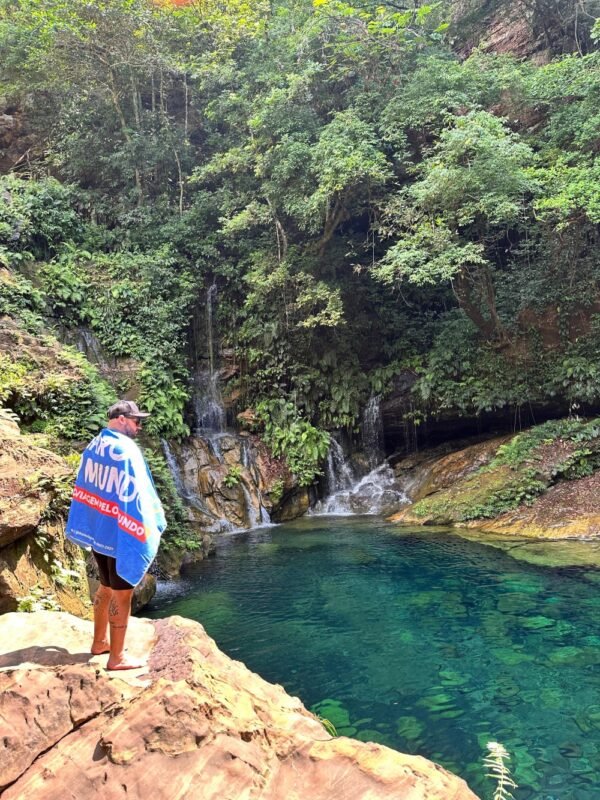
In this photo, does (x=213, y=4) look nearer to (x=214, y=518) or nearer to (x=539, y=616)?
(x=214, y=518)

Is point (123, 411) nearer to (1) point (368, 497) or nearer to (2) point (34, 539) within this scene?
(2) point (34, 539)

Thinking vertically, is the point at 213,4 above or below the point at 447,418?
above

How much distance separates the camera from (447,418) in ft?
52.5

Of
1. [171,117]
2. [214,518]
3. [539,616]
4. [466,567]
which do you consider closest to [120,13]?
[171,117]

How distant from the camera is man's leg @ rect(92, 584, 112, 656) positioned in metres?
3.29

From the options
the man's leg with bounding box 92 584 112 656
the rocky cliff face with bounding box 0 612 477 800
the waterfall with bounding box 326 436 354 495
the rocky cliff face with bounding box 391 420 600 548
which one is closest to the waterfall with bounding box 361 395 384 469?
the waterfall with bounding box 326 436 354 495

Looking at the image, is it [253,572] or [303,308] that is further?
[303,308]

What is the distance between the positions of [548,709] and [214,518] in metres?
10.7

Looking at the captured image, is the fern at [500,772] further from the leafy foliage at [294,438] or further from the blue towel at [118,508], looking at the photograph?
the leafy foliage at [294,438]

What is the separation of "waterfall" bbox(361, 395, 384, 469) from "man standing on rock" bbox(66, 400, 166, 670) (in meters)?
14.0

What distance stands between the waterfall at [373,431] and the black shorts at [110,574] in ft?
46.0

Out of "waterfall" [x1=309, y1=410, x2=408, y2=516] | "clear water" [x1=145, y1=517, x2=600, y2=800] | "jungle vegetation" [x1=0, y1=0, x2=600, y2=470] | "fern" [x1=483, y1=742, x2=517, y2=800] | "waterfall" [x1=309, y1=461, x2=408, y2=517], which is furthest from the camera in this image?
"waterfall" [x1=309, y1=410, x2=408, y2=516]

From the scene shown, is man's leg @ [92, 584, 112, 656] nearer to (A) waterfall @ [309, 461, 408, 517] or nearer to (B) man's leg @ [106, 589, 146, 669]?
(B) man's leg @ [106, 589, 146, 669]

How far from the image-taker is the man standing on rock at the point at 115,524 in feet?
10.4
